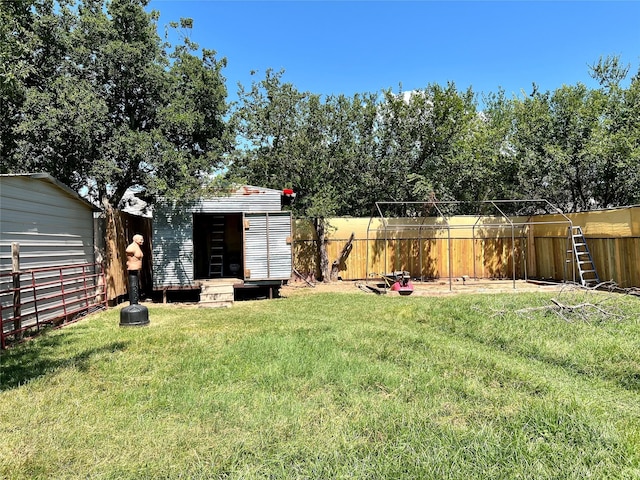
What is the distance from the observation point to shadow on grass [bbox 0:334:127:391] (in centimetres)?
453

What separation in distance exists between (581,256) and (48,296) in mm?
14564

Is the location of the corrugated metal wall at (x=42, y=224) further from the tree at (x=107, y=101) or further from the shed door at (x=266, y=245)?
the shed door at (x=266, y=245)

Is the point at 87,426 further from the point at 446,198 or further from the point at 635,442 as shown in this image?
the point at 446,198

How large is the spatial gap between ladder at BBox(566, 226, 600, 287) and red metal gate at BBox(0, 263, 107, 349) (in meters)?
13.3

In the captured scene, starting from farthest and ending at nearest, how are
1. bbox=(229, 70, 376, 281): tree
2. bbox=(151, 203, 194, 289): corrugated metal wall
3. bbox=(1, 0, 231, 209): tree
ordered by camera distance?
bbox=(229, 70, 376, 281): tree → bbox=(151, 203, 194, 289): corrugated metal wall → bbox=(1, 0, 231, 209): tree

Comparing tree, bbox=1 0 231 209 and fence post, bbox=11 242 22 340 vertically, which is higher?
tree, bbox=1 0 231 209

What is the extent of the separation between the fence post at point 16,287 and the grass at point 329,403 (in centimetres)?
54

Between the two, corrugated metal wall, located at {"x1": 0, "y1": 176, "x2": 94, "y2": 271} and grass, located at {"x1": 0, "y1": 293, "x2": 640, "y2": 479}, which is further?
corrugated metal wall, located at {"x1": 0, "y1": 176, "x2": 94, "y2": 271}

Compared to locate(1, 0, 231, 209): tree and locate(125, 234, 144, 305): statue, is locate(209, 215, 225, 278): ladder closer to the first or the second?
locate(1, 0, 231, 209): tree

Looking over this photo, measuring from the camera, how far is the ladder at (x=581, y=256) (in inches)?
488

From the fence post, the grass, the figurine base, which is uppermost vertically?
the fence post

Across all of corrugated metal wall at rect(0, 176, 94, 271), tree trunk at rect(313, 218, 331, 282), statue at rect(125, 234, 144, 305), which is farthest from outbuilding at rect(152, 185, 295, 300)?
statue at rect(125, 234, 144, 305)

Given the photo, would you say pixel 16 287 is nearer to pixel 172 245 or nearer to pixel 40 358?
pixel 40 358

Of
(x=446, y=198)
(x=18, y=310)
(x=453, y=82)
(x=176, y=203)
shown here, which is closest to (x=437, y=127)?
(x=453, y=82)
